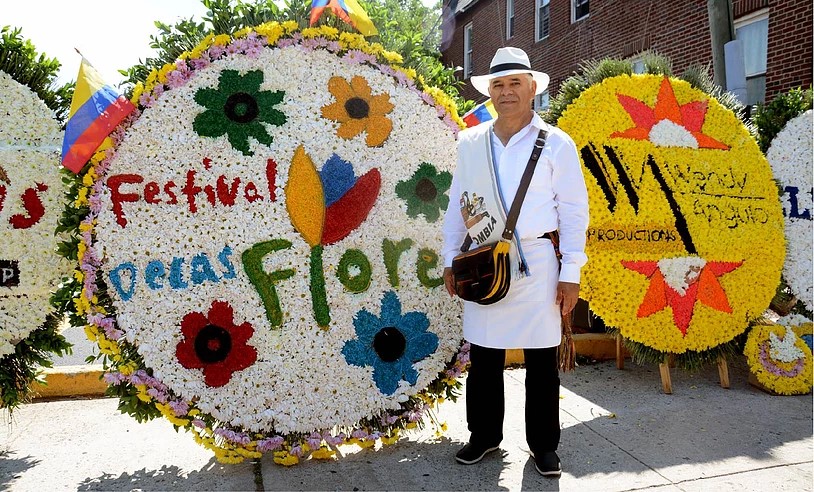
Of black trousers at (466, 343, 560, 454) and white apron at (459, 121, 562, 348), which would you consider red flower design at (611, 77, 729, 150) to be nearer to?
white apron at (459, 121, 562, 348)

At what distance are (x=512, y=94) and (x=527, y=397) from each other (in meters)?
1.55

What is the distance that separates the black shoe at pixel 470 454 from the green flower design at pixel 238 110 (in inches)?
77.1

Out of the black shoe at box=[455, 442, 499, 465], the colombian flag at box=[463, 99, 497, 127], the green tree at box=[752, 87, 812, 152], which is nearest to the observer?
the black shoe at box=[455, 442, 499, 465]

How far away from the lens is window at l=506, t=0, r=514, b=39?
15992 millimetres

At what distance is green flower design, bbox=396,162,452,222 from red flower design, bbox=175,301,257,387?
1.12 metres

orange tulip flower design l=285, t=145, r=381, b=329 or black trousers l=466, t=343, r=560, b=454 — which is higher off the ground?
orange tulip flower design l=285, t=145, r=381, b=329

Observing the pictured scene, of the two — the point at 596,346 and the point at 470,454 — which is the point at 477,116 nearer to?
the point at 470,454

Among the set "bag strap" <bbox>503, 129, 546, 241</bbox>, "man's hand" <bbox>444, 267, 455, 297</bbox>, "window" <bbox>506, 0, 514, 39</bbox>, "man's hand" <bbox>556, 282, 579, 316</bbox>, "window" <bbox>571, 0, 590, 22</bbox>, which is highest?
"window" <bbox>506, 0, 514, 39</bbox>

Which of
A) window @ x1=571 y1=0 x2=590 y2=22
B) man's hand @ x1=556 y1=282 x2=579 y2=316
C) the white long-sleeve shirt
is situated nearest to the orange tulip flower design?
the white long-sleeve shirt

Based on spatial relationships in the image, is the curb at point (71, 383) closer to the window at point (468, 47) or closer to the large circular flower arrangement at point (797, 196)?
the large circular flower arrangement at point (797, 196)

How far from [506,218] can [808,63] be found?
7.39 m

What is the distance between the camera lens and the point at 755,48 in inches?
361

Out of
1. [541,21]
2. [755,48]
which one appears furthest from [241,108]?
[541,21]

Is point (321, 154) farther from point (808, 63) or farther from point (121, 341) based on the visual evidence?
point (808, 63)
